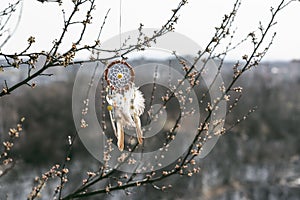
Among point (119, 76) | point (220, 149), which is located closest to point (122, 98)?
point (119, 76)

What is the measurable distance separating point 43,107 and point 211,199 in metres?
7.01

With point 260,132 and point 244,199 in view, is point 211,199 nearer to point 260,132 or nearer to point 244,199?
point 244,199

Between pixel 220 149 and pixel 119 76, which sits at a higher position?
pixel 220 149

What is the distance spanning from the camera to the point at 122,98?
1.53 meters

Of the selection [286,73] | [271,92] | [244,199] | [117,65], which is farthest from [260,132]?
[117,65]

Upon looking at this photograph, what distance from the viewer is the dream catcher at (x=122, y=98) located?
59.4 inches

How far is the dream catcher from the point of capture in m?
1.51

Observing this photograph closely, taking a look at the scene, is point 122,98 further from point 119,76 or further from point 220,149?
point 220,149

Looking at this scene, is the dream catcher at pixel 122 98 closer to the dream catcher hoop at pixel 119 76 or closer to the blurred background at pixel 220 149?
the dream catcher hoop at pixel 119 76

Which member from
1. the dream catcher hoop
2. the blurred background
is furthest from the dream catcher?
the blurred background

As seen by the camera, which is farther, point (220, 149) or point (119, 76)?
point (220, 149)

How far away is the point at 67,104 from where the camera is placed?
17.3 m

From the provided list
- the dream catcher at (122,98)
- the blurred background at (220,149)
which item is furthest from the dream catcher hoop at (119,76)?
the blurred background at (220,149)

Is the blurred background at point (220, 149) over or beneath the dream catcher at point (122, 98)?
over
